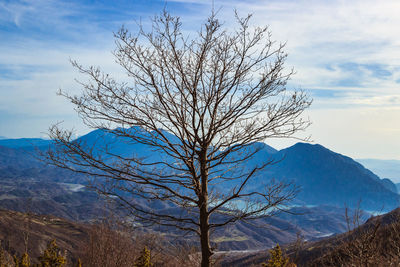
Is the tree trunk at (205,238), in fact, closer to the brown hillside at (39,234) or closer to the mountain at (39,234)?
the mountain at (39,234)

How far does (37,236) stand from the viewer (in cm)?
10738

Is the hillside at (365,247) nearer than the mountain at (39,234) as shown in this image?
Yes

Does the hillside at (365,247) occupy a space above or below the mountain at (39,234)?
above

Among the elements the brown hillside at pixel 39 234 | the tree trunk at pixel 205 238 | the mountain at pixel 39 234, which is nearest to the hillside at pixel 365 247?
the tree trunk at pixel 205 238

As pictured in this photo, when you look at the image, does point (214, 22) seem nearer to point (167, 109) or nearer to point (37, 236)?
point (167, 109)

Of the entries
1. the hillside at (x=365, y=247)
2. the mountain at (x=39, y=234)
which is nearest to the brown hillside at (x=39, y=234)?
the mountain at (x=39, y=234)

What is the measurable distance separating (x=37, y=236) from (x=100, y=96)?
375 feet

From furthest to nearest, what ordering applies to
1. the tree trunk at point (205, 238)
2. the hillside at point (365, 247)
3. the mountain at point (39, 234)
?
the mountain at point (39, 234)
the tree trunk at point (205, 238)
the hillside at point (365, 247)

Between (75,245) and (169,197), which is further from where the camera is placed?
(75,245)

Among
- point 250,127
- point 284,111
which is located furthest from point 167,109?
point 284,111

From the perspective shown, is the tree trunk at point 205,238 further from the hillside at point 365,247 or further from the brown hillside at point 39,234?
the brown hillside at point 39,234

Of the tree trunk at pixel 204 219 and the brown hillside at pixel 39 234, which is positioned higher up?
the tree trunk at pixel 204 219

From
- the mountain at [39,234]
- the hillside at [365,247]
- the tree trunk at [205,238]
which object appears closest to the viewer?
the hillside at [365,247]

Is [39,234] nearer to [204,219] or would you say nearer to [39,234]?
[39,234]
